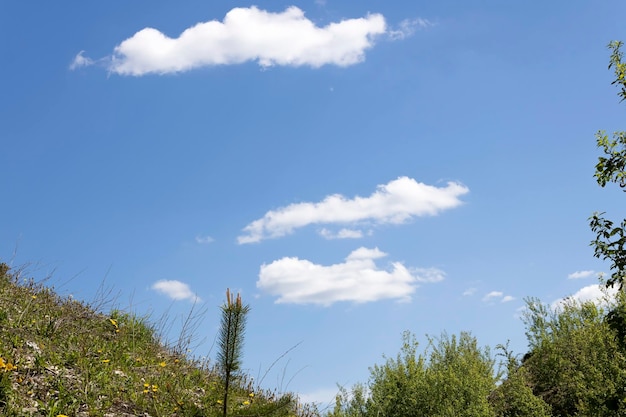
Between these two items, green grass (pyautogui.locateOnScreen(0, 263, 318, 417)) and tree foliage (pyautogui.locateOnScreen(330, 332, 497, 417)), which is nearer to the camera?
green grass (pyautogui.locateOnScreen(0, 263, 318, 417))

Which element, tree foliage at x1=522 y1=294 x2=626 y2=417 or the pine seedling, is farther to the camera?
tree foliage at x1=522 y1=294 x2=626 y2=417

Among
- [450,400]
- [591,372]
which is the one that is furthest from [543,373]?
[450,400]

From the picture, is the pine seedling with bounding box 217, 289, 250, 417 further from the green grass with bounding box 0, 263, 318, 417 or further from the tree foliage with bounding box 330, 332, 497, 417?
the tree foliage with bounding box 330, 332, 497, 417

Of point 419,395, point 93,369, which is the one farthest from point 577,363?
point 93,369

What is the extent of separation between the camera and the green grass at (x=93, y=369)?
693cm

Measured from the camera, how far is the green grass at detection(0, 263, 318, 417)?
693 centimetres

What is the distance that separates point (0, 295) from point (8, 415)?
5007 millimetres

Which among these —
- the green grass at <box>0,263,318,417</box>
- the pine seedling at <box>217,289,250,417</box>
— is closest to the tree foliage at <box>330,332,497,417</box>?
the green grass at <box>0,263,318,417</box>

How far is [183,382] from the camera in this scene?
977cm

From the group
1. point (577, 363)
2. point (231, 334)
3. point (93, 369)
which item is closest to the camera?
point (231, 334)

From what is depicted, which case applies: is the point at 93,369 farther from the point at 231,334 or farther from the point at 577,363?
the point at 577,363

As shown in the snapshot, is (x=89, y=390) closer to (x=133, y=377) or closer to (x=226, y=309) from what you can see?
(x=133, y=377)

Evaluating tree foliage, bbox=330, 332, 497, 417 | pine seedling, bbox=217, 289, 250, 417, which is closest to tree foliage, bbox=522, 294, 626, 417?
tree foliage, bbox=330, 332, 497, 417

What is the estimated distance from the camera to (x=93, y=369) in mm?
8516
